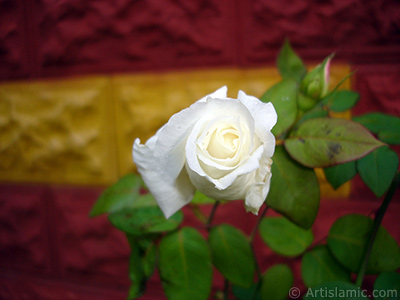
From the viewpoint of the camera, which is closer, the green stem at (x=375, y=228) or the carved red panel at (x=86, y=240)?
the green stem at (x=375, y=228)

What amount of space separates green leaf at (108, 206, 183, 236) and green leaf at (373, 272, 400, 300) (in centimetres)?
20

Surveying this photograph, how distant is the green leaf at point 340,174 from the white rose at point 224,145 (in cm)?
11

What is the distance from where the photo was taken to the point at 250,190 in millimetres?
207

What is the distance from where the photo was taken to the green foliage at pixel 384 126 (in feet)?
0.99

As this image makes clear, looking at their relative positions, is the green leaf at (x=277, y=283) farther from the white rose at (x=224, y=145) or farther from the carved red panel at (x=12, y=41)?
the carved red panel at (x=12, y=41)

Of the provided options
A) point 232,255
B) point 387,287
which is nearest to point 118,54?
point 232,255

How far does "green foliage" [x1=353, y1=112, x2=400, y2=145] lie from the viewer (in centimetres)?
30

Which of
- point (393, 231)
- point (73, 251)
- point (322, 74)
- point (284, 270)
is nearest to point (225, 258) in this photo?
point (284, 270)

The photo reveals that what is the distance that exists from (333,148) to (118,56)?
54cm

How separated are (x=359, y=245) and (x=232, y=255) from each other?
13 centimetres

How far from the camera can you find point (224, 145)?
0.21 metres

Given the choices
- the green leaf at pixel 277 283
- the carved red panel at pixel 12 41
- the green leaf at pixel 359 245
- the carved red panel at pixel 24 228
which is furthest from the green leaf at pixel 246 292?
the carved red panel at pixel 12 41

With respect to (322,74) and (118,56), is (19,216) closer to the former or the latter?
(118,56)

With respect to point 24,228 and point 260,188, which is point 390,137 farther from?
point 24,228
